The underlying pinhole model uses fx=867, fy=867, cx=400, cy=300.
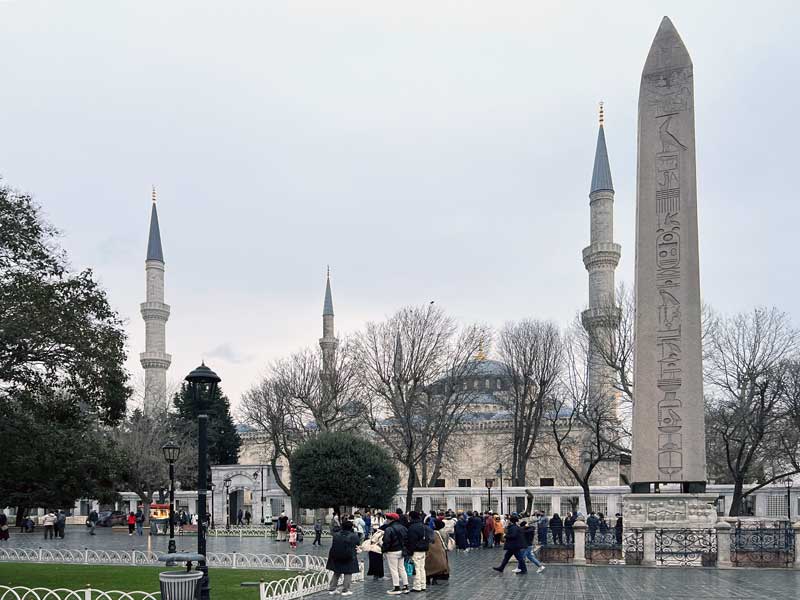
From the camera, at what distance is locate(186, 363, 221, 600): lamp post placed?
39.5 feet

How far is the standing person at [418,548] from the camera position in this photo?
1534 centimetres

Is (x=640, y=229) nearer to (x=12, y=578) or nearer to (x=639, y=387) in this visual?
(x=639, y=387)

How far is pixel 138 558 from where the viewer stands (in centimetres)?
2312

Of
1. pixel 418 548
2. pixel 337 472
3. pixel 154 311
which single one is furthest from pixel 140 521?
pixel 418 548

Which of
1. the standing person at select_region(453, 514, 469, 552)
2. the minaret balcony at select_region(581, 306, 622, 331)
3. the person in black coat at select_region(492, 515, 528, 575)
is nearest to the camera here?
the person in black coat at select_region(492, 515, 528, 575)

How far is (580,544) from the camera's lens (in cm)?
2055

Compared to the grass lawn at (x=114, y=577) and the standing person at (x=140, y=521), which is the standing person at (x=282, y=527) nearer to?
the standing person at (x=140, y=521)

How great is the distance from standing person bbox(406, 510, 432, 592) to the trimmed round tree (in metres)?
21.0

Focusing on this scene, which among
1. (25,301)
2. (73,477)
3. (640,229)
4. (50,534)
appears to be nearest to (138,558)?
(73,477)

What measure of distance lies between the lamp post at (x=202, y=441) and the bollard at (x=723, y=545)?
11842 mm

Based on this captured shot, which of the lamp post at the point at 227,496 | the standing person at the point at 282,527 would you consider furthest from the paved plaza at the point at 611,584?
A: the lamp post at the point at 227,496

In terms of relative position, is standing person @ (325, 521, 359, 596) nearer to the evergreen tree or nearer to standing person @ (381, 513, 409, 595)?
standing person @ (381, 513, 409, 595)

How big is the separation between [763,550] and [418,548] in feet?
28.8

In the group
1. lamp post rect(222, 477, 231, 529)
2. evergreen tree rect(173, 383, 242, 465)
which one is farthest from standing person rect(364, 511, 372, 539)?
evergreen tree rect(173, 383, 242, 465)
